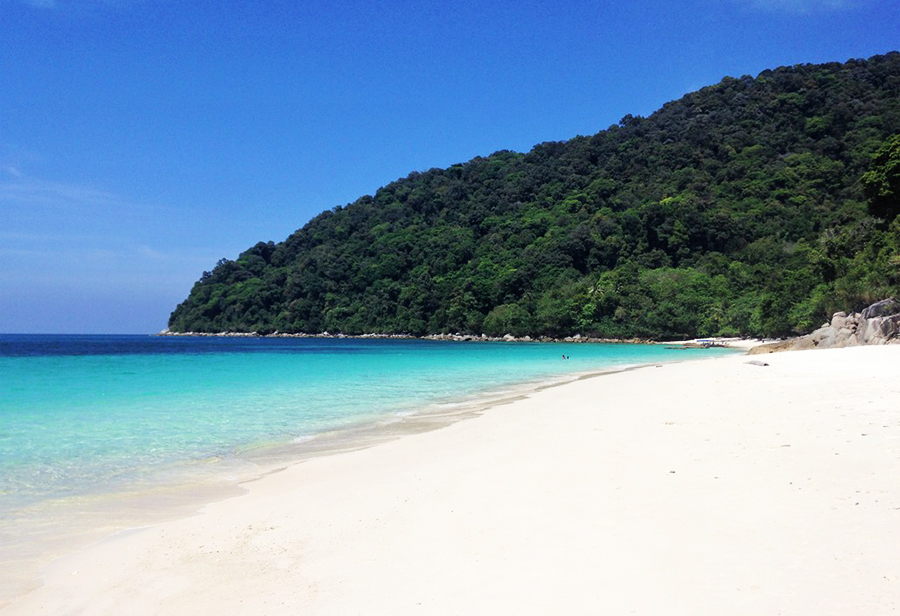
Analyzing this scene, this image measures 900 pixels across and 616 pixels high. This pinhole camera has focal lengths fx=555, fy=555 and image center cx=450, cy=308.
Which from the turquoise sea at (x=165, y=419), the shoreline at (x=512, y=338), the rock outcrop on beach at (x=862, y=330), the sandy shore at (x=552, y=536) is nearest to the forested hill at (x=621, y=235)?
the shoreline at (x=512, y=338)

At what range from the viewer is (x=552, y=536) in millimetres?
4406

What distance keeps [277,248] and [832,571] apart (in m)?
144

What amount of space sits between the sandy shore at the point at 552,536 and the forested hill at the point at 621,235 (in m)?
42.3

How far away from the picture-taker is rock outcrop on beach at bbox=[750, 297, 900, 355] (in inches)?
994

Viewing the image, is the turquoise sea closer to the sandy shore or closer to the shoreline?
the sandy shore

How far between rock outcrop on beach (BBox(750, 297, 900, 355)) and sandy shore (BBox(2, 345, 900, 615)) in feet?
71.0

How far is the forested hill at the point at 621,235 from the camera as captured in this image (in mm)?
72562

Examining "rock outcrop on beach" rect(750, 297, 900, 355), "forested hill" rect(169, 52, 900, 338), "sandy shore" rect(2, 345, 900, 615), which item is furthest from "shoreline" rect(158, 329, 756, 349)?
"sandy shore" rect(2, 345, 900, 615)

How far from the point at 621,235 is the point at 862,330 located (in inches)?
2579

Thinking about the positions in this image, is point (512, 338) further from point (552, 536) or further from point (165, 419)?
point (552, 536)

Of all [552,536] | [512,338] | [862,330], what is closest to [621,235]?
[512,338]

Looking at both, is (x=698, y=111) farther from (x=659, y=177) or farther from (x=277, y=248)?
(x=277, y=248)

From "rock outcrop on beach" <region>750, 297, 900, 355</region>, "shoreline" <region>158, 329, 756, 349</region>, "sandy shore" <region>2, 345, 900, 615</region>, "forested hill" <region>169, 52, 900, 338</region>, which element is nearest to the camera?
"sandy shore" <region>2, 345, 900, 615</region>

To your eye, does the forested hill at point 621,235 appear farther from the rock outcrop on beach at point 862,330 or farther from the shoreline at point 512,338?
the rock outcrop on beach at point 862,330
